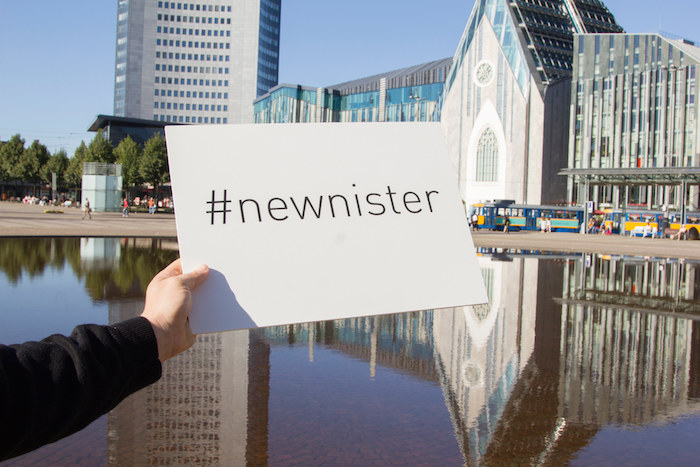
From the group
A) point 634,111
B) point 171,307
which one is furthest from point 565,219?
point 171,307

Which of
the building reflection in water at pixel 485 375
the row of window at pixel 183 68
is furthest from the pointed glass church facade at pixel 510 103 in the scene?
the row of window at pixel 183 68

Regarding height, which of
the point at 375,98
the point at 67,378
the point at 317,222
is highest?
the point at 375,98

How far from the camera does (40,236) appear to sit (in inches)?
980

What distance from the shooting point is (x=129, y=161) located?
7162 cm

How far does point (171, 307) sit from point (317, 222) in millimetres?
409

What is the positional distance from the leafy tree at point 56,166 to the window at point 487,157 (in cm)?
4947

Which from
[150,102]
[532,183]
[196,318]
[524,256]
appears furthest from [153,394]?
[150,102]

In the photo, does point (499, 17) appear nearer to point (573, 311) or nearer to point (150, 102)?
point (573, 311)

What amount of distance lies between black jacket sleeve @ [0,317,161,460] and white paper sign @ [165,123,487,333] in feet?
0.54

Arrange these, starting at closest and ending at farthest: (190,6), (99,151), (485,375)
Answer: (485,375)
(99,151)
(190,6)

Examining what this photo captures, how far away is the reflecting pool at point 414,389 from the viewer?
15.5 ft

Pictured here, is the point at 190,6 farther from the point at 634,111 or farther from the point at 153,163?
the point at 634,111

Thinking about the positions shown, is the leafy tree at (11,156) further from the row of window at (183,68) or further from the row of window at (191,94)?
the row of window at (183,68)

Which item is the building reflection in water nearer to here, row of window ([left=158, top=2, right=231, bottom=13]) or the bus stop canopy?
the bus stop canopy
